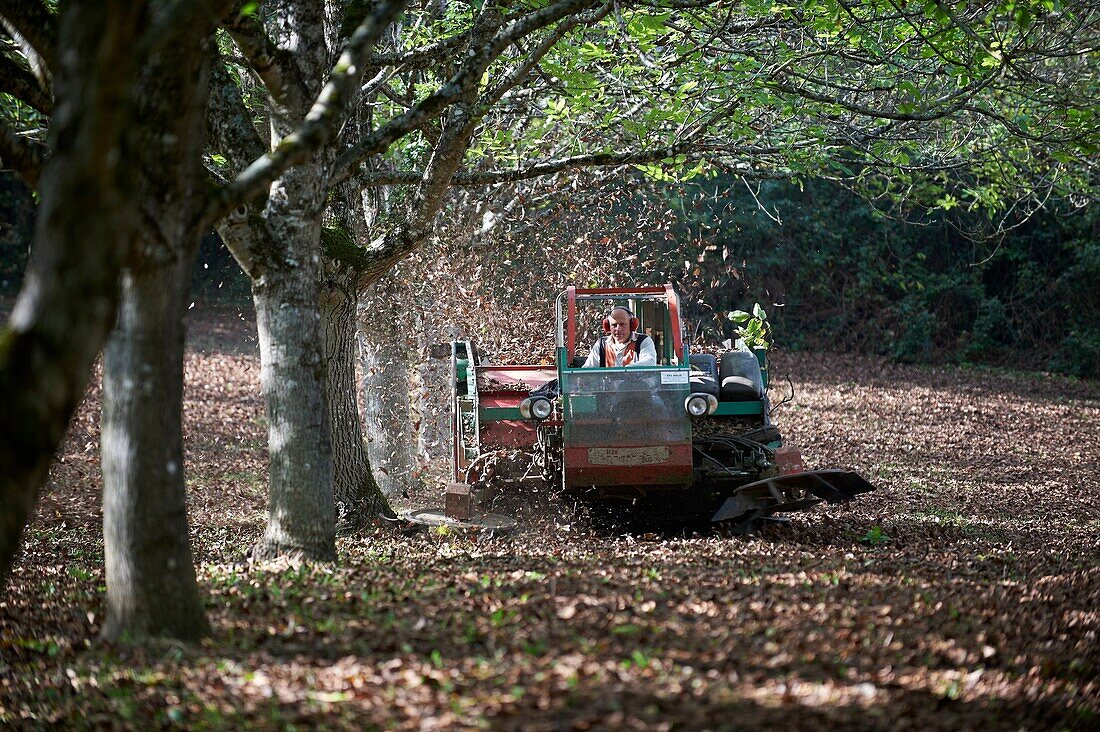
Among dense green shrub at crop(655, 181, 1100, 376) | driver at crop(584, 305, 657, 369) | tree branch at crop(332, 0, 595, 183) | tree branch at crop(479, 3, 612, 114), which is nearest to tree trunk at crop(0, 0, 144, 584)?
tree branch at crop(332, 0, 595, 183)

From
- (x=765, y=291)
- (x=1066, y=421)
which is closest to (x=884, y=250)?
(x=765, y=291)

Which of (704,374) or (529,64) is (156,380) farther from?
(704,374)

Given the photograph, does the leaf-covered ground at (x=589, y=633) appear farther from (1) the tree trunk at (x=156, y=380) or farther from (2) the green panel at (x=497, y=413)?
(2) the green panel at (x=497, y=413)

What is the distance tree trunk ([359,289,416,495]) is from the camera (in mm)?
13781

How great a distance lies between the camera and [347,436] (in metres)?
9.58

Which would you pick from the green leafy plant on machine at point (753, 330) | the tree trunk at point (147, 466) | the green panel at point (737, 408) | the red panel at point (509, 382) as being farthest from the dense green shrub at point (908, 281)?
the tree trunk at point (147, 466)

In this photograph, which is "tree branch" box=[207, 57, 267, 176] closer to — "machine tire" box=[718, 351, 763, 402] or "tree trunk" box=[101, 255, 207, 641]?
"tree trunk" box=[101, 255, 207, 641]

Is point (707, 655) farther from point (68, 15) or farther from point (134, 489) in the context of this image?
point (68, 15)

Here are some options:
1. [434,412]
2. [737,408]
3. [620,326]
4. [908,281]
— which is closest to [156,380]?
[620,326]

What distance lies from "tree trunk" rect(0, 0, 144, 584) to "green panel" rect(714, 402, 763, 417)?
23.6 ft

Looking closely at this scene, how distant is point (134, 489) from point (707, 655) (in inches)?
105

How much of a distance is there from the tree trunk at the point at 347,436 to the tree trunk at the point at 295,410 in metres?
1.81

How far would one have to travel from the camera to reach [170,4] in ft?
13.8

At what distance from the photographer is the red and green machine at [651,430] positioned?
9.34m
